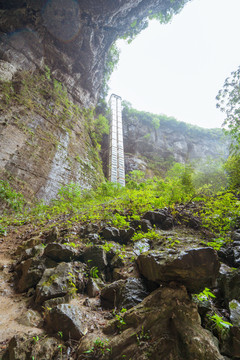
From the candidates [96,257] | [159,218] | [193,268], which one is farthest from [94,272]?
[159,218]

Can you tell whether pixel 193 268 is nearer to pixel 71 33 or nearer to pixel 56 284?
pixel 56 284

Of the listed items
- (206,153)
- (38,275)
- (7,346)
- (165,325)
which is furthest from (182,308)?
(206,153)

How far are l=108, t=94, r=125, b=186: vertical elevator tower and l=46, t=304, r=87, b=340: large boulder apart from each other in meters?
9.79

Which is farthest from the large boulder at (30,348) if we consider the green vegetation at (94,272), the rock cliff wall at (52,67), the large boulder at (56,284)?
the rock cliff wall at (52,67)

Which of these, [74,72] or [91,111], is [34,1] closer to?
[74,72]

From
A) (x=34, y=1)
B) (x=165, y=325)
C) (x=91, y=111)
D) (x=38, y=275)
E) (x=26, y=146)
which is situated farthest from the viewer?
(x=91, y=111)

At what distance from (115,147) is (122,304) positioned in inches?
496

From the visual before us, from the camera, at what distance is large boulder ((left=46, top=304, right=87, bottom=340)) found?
6.02 ft

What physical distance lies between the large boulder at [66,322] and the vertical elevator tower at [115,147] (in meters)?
9.79

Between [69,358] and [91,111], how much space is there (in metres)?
13.7

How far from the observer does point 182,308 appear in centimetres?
169

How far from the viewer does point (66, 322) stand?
6.16 feet

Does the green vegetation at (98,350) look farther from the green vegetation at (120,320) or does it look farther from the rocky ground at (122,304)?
the green vegetation at (120,320)

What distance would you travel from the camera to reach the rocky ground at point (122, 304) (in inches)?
62.1
